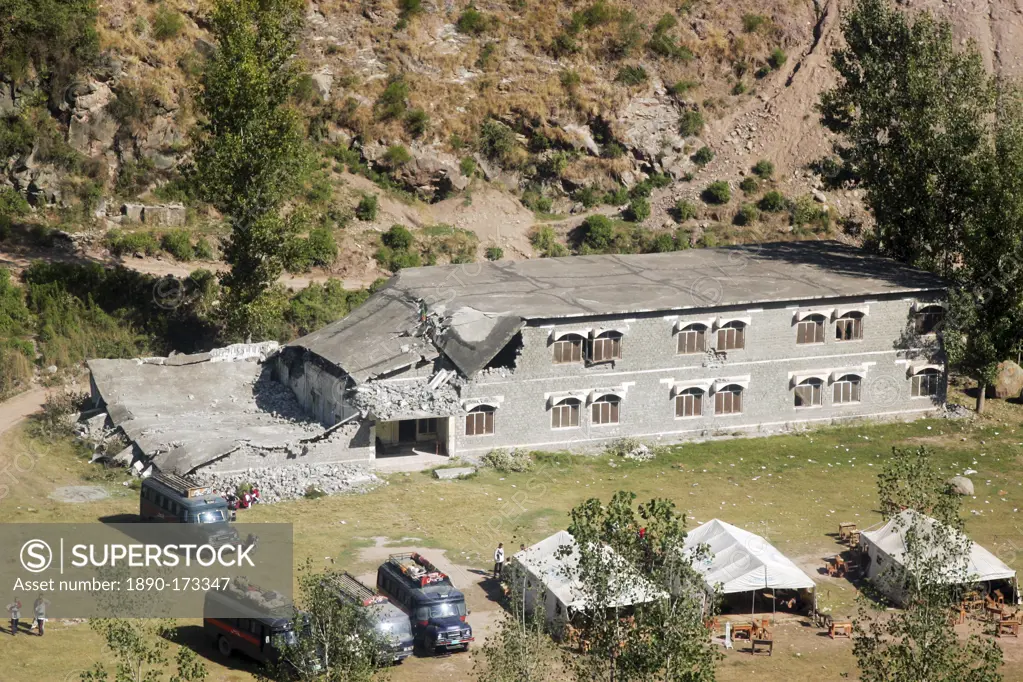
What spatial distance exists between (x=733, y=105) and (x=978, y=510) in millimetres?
50373

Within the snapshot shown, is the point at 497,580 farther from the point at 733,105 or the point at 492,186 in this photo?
the point at 733,105

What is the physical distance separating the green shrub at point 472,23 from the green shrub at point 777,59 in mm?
20037

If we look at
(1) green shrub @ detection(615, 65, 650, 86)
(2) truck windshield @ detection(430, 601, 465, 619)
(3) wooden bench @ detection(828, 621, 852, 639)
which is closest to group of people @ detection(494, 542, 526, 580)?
(2) truck windshield @ detection(430, 601, 465, 619)

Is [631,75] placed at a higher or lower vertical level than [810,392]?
higher

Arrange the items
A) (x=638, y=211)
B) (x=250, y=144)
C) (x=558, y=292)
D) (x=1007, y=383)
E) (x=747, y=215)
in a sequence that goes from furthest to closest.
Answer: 1. (x=747, y=215)
2. (x=638, y=211)
3. (x=1007, y=383)
4. (x=250, y=144)
5. (x=558, y=292)

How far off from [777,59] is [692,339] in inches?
1842

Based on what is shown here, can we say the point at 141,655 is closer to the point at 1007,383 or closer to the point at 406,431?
the point at 406,431

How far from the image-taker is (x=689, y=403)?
55969mm

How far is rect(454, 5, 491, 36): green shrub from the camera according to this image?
93.6 meters

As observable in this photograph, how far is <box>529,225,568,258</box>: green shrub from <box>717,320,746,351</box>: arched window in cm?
2641

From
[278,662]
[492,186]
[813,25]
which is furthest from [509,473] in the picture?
[813,25]

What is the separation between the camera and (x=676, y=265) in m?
61.1

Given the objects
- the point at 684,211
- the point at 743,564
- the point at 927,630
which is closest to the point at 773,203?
the point at 684,211

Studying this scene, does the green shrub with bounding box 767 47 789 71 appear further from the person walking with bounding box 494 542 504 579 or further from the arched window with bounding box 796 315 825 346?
the person walking with bounding box 494 542 504 579
